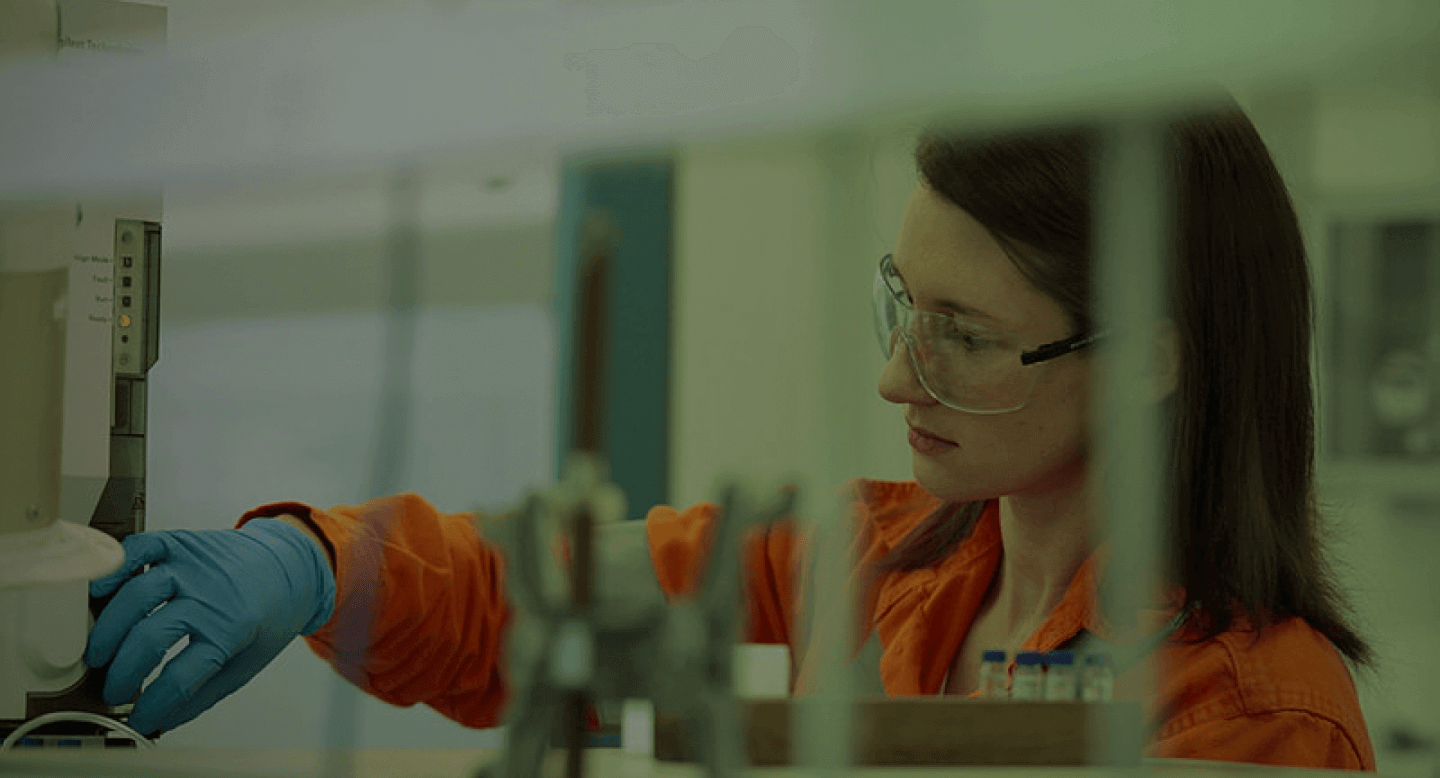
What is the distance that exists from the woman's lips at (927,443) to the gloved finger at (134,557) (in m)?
0.59

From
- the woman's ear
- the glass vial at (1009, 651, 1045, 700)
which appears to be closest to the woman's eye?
the woman's ear

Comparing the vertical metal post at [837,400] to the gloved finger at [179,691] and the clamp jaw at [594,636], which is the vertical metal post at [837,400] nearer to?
the clamp jaw at [594,636]

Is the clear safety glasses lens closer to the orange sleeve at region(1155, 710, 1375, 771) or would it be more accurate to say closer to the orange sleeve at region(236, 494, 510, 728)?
the orange sleeve at region(1155, 710, 1375, 771)

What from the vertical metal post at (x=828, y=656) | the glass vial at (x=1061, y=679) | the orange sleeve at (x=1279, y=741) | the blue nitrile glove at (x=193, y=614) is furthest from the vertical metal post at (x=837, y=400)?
the blue nitrile glove at (x=193, y=614)

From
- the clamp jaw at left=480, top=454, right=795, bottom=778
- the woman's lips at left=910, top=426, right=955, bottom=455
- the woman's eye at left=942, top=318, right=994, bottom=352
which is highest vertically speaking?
the woman's eye at left=942, top=318, right=994, bottom=352

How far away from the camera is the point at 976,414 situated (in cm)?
106

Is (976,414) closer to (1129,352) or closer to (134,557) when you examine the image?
(1129,352)

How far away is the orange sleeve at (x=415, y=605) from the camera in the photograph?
1.16 meters

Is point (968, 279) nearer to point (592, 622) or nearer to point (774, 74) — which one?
point (774, 74)

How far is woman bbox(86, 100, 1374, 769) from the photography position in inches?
37.7

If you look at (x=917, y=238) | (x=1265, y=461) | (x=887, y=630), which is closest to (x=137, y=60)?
(x=917, y=238)

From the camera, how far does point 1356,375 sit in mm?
2094

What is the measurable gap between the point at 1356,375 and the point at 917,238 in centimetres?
138

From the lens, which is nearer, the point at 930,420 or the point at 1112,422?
the point at 1112,422
